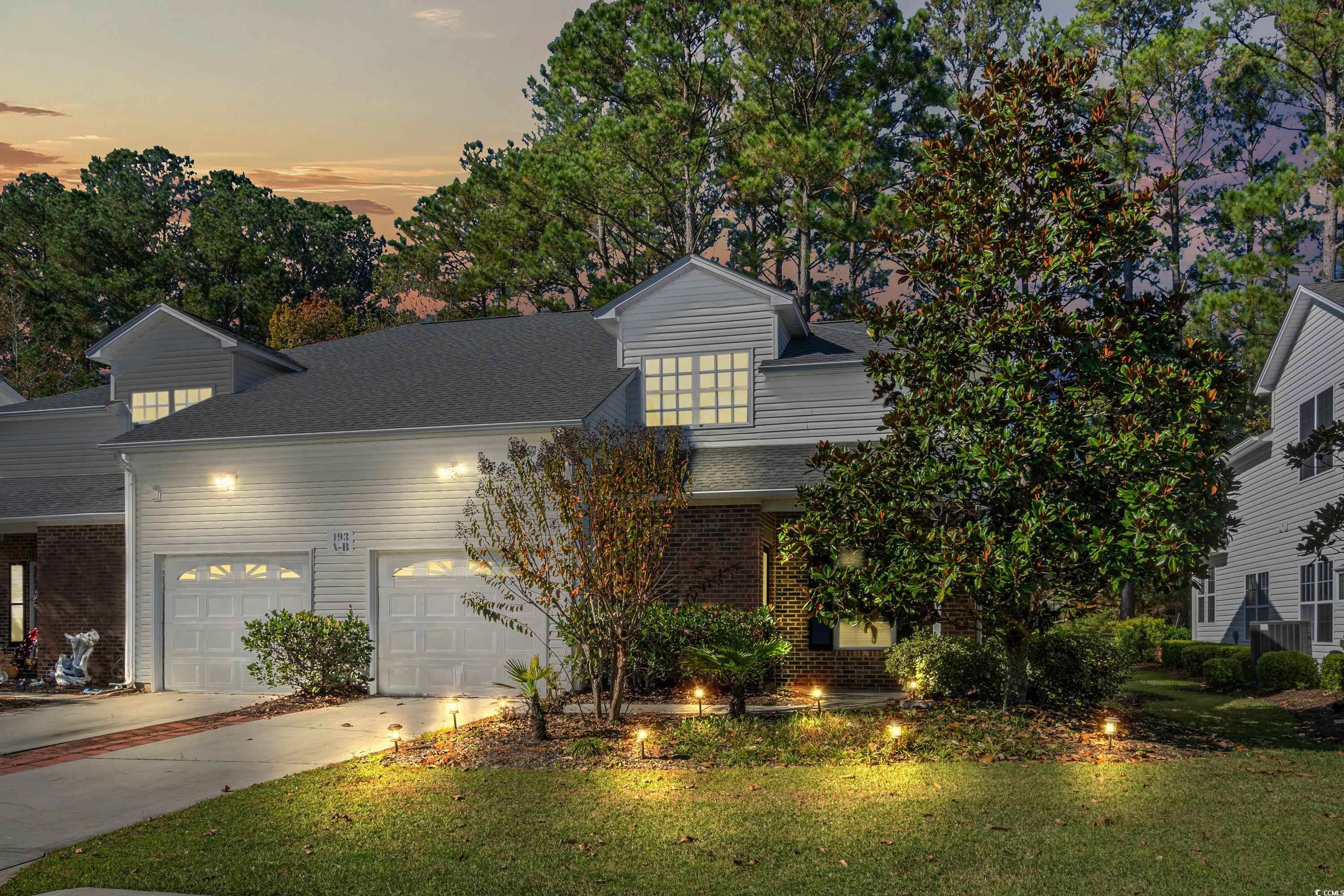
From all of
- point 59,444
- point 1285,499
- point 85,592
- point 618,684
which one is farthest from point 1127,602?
point 59,444

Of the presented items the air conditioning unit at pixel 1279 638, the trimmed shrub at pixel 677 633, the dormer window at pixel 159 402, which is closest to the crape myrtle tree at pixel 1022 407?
the trimmed shrub at pixel 677 633

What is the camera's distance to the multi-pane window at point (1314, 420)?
20.0 metres

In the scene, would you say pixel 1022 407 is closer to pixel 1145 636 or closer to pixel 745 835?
pixel 745 835

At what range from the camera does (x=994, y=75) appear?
1309cm

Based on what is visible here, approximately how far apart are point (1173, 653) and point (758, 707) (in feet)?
52.0

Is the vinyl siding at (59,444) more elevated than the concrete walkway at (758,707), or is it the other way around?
the vinyl siding at (59,444)

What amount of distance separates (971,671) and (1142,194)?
21.5 feet

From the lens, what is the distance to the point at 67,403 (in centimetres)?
2402

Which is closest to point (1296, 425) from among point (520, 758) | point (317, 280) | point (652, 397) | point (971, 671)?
point (971, 671)

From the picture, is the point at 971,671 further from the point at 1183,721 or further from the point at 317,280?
the point at 317,280

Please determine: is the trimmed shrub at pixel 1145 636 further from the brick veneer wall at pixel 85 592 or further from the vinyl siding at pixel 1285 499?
the brick veneer wall at pixel 85 592

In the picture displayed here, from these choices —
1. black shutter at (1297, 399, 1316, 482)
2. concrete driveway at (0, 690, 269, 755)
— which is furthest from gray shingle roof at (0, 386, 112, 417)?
black shutter at (1297, 399, 1316, 482)

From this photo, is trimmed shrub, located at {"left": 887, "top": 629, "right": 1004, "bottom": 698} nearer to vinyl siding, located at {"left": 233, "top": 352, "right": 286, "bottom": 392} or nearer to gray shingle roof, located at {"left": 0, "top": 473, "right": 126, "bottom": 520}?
gray shingle roof, located at {"left": 0, "top": 473, "right": 126, "bottom": 520}

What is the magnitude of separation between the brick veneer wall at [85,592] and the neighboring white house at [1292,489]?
68.2 feet
